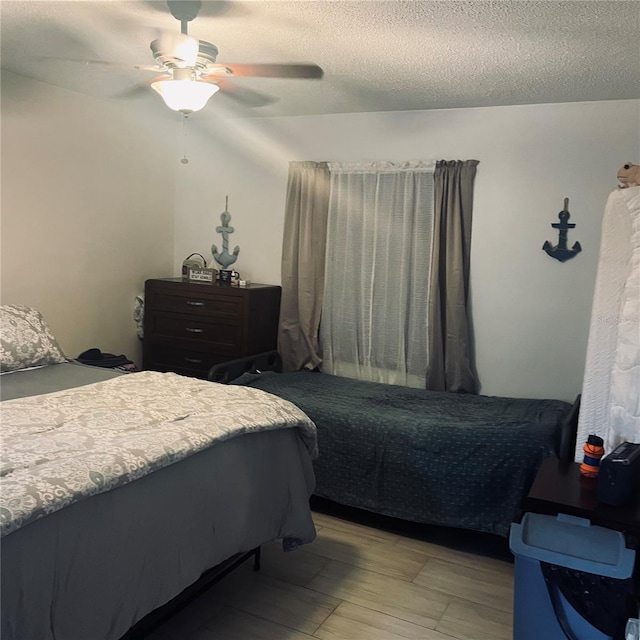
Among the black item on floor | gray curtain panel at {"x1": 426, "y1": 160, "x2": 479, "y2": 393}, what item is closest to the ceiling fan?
gray curtain panel at {"x1": 426, "y1": 160, "x2": 479, "y2": 393}

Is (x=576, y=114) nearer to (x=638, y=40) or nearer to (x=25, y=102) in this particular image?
(x=638, y=40)

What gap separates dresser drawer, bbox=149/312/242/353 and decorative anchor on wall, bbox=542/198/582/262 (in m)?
2.01

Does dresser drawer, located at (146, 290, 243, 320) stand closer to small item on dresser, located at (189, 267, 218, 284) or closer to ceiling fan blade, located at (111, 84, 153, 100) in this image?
small item on dresser, located at (189, 267, 218, 284)

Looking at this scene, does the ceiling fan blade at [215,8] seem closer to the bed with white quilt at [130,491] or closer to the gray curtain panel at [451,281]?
the bed with white quilt at [130,491]

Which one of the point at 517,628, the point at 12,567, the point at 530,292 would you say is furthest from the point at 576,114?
the point at 12,567

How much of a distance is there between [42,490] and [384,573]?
5.65ft

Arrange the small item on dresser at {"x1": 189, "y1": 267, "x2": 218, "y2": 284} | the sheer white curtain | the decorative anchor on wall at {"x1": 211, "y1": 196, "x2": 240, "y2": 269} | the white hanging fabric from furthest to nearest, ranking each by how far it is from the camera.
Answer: the decorative anchor on wall at {"x1": 211, "y1": 196, "x2": 240, "y2": 269} < the small item on dresser at {"x1": 189, "y1": 267, "x2": 218, "y2": 284} < the sheer white curtain < the white hanging fabric

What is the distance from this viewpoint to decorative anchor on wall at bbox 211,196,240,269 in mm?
4559

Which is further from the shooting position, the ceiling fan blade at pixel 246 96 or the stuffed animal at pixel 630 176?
the ceiling fan blade at pixel 246 96

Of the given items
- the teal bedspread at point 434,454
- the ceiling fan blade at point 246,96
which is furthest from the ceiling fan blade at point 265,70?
the teal bedspread at point 434,454

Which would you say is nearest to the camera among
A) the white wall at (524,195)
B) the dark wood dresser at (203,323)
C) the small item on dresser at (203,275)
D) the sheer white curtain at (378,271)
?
the white wall at (524,195)

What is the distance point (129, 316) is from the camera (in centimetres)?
456

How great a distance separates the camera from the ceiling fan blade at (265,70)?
2547 millimetres

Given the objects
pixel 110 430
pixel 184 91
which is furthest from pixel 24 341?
pixel 184 91
